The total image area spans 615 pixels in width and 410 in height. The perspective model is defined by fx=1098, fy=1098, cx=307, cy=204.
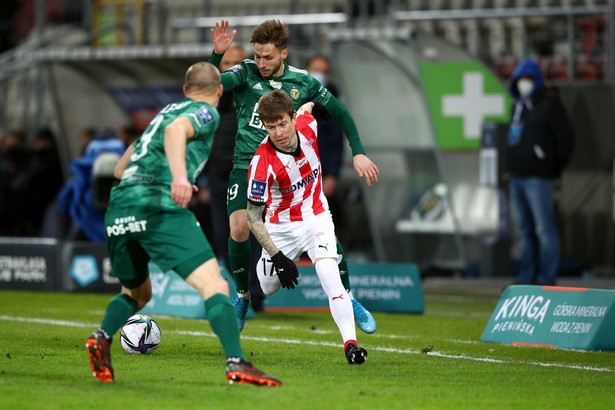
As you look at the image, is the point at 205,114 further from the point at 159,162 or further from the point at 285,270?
the point at 285,270

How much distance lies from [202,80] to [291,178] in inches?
55.5

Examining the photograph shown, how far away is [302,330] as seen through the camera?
9.33 m

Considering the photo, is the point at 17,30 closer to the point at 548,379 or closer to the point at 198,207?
the point at 198,207

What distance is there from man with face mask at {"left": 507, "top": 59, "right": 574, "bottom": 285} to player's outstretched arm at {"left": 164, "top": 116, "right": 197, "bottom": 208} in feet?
23.3

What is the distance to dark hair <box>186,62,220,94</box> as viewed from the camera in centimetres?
611

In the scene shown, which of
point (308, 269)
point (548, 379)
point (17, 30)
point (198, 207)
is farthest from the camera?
point (17, 30)


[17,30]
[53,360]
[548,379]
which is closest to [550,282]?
[548,379]

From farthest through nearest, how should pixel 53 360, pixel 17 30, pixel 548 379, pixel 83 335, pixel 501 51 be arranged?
1. pixel 17 30
2. pixel 501 51
3. pixel 83 335
4. pixel 53 360
5. pixel 548 379

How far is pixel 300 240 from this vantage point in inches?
293

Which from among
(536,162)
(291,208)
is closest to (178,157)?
(291,208)

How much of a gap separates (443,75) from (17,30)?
66.0 ft

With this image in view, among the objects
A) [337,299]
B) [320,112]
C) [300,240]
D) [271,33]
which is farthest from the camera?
[320,112]

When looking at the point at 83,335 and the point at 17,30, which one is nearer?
the point at 83,335

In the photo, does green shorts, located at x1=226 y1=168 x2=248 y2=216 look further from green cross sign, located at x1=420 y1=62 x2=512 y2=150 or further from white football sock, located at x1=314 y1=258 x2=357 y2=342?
green cross sign, located at x1=420 y1=62 x2=512 y2=150
